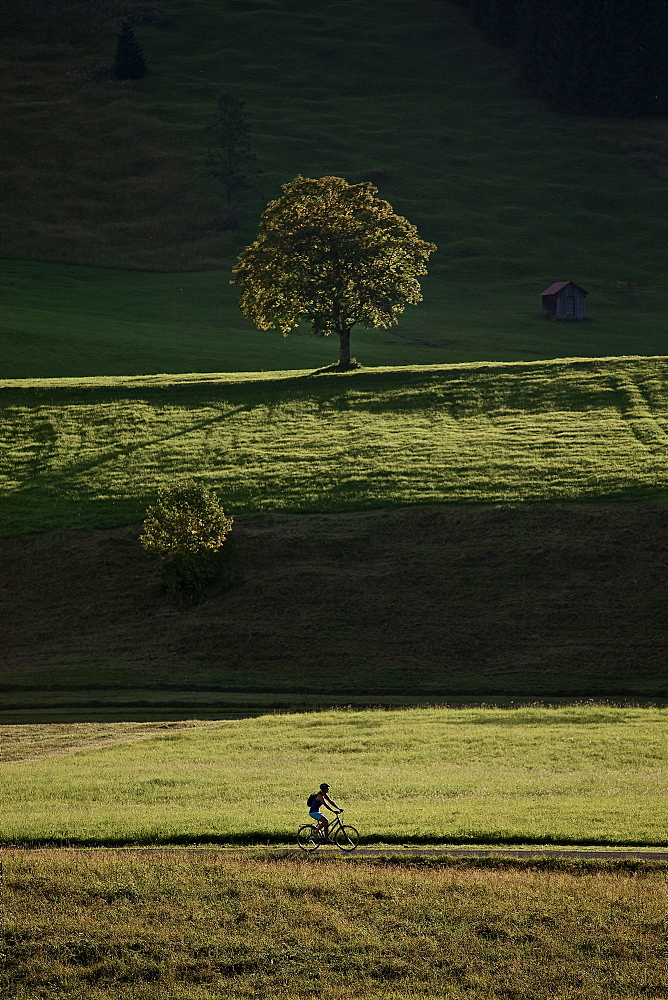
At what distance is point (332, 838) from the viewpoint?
22266mm

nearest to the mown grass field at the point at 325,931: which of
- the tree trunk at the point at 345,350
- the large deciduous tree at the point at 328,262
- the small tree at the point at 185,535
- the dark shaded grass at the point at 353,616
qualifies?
the dark shaded grass at the point at 353,616

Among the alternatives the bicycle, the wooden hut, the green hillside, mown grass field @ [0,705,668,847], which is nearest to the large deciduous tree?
the green hillside

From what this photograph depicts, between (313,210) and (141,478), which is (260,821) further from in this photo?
(313,210)

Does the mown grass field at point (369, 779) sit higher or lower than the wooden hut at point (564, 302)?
lower

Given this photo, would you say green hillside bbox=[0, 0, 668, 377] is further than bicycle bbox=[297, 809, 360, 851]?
Yes

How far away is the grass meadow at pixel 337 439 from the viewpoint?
5459cm

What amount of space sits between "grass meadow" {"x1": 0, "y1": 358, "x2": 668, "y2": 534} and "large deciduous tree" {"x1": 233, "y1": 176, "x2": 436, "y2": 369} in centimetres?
466

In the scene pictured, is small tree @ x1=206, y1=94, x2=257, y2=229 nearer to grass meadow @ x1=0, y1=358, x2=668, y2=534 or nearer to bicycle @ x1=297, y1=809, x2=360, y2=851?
grass meadow @ x1=0, y1=358, x2=668, y2=534

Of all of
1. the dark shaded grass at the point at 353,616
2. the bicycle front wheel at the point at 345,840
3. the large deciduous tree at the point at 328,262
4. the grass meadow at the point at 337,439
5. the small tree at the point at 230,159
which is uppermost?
the small tree at the point at 230,159

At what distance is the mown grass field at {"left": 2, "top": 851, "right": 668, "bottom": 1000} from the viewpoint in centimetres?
1839

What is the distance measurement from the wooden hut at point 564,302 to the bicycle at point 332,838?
10172 cm

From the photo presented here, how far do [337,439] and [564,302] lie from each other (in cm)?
6275

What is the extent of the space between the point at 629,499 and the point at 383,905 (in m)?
33.8

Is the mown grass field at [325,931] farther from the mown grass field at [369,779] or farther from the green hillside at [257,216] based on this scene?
the green hillside at [257,216]
